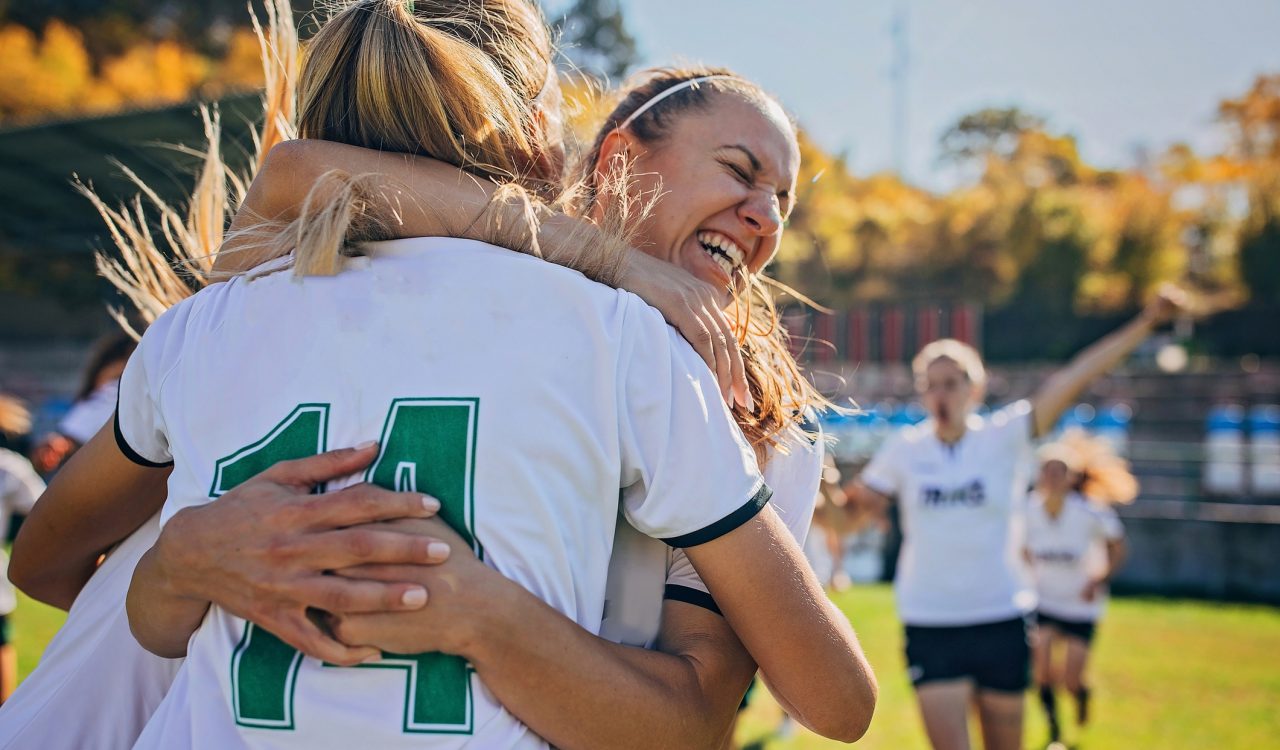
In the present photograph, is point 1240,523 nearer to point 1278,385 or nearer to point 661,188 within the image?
point 1278,385

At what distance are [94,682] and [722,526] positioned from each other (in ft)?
3.79

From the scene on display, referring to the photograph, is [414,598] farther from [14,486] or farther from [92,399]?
[14,486]

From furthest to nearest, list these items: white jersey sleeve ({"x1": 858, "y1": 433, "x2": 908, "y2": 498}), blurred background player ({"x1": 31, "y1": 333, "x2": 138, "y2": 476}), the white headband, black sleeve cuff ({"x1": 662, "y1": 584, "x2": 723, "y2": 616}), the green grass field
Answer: the green grass field, white jersey sleeve ({"x1": 858, "y1": 433, "x2": 908, "y2": 498}), blurred background player ({"x1": 31, "y1": 333, "x2": 138, "y2": 476}), the white headband, black sleeve cuff ({"x1": 662, "y1": 584, "x2": 723, "y2": 616})

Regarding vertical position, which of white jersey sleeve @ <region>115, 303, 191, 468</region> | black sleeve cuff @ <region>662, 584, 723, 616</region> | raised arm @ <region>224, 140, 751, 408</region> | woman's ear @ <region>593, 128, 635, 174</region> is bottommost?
black sleeve cuff @ <region>662, 584, 723, 616</region>

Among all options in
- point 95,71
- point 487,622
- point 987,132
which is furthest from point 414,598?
point 987,132

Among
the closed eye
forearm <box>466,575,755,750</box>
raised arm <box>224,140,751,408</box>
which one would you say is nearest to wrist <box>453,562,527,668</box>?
forearm <box>466,575,755,750</box>

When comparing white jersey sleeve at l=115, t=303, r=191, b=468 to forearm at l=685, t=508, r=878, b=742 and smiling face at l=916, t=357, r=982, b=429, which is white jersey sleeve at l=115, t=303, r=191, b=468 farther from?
smiling face at l=916, t=357, r=982, b=429

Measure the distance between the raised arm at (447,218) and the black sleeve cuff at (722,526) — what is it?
0.23 m

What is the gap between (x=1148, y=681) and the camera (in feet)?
32.7

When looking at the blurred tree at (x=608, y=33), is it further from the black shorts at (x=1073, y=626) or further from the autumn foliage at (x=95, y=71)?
the black shorts at (x=1073, y=626)

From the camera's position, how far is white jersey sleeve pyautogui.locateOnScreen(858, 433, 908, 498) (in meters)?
6.76

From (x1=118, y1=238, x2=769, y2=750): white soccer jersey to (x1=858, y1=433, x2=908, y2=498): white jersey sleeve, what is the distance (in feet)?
17.9

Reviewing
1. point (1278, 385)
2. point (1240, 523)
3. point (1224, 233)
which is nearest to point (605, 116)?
point (1240, 523)

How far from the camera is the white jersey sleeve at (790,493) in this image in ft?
5.37
